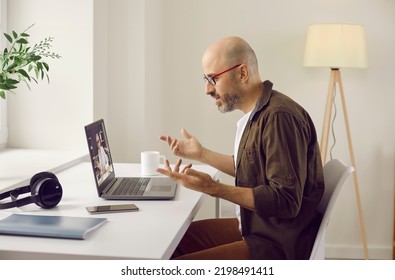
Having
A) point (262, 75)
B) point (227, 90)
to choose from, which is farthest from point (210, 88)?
point (262, 75)

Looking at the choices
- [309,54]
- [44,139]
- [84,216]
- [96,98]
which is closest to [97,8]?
[96,98]

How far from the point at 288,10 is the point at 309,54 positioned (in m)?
0.41

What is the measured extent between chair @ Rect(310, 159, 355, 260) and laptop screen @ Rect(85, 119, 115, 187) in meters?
0.76

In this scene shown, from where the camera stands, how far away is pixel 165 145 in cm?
391

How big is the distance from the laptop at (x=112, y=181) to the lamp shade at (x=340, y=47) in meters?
1.49

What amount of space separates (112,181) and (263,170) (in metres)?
0.67

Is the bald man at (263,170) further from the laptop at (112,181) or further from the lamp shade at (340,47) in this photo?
the lamp shade at (340,47)

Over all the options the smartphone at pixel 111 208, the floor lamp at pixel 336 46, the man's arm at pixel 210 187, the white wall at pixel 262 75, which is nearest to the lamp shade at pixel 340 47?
the floor lamp at pixel 336 46

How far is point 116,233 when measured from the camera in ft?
5.34

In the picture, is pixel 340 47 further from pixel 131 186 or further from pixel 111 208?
pixel 111 208

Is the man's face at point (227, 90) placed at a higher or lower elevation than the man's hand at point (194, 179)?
higher

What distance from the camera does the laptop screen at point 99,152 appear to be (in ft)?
6.77

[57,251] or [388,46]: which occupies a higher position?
[388,46]

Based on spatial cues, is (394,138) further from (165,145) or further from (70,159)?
(70,159)
